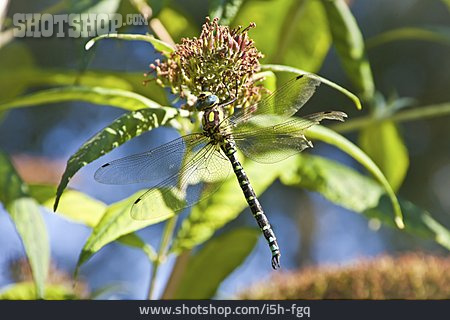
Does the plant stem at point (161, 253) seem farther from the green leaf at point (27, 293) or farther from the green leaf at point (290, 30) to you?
the green leaf at point (290, 30)

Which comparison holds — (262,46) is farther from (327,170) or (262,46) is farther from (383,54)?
(383,54)

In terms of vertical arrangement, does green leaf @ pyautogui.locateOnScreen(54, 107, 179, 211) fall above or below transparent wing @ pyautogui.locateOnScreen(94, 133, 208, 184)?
above

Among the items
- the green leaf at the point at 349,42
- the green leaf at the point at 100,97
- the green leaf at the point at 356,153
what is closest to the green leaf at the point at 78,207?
the green leaf at the point at 100,97

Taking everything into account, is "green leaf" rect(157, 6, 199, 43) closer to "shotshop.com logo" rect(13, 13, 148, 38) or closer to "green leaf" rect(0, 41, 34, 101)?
"shotshop.com logo" rect(13, 13, 148, 38)

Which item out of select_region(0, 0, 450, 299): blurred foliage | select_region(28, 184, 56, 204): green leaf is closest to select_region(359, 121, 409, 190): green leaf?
select_region(0, 0, 450, 299): blurred foliage

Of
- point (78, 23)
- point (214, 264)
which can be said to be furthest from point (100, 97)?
point (214, 264)
